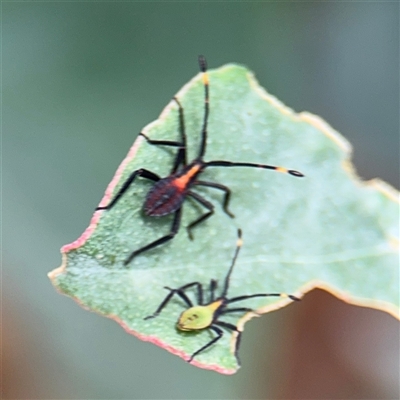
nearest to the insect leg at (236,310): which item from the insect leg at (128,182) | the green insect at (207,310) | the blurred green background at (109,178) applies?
the green insect at (207,310)

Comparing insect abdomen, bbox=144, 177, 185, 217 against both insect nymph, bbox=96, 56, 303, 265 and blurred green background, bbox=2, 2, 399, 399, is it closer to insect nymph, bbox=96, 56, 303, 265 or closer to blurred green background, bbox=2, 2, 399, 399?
insect nymph, bbox=96, 56, 303, 265

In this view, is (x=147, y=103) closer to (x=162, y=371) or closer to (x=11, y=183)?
(x=11, y=183)

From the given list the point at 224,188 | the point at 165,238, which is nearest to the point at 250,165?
the point at 224,188

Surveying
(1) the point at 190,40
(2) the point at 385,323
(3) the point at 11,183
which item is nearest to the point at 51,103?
(3) the point at 11,183

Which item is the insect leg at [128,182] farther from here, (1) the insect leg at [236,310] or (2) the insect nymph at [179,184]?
(1) the insect leg at [236,310]

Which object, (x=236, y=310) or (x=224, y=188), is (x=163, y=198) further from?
(x=236, y=310)

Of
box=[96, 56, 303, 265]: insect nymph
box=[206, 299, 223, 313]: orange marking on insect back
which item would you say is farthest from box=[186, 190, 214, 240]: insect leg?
box=[206, 299, 223, 313]: orange marking on insect back
